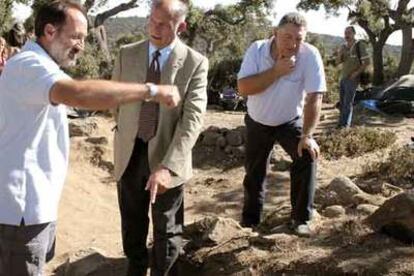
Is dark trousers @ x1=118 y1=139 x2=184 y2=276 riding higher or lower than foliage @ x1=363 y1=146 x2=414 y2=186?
higher

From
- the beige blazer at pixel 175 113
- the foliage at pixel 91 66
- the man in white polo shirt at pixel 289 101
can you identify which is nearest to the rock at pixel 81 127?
the foliage at pixel 91 66

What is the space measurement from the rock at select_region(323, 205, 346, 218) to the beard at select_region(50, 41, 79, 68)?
2.74 m

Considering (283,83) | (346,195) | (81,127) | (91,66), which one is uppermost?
(283,83)

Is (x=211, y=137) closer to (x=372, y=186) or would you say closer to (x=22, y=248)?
(x=372, y=186)

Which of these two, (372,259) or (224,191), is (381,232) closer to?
(372,259)

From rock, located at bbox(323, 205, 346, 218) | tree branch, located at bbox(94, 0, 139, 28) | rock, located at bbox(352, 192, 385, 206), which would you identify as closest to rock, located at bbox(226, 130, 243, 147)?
rock, located at bbox(352, 192, 385, 206)

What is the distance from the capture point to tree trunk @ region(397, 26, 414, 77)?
63.2 feet

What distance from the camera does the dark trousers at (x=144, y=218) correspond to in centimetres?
369

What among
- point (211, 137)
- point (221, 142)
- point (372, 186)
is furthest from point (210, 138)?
point (372, 186)

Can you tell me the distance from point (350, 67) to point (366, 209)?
15.7 ft

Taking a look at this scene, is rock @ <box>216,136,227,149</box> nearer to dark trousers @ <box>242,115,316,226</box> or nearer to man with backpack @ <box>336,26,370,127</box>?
man with backpack @ <box>336,26,370,127</box>

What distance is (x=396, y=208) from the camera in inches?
160

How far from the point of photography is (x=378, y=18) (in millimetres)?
21500

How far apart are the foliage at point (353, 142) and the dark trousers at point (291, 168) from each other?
4036 millimetres
